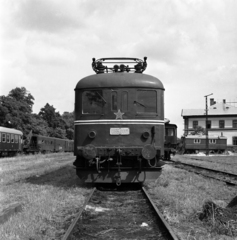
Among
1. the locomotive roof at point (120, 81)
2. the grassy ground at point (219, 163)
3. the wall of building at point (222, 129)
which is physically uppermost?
the wall of building at point (222, 129)

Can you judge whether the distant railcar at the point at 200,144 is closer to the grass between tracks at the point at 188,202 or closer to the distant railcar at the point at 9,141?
the distant railcar at the point at 9,141

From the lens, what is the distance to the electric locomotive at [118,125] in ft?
28.8

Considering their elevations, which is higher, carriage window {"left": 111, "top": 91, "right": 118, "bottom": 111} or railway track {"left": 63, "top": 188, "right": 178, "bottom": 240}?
carriage window {"left": 111, "top": 91, "right": 118, "bottom": 111}

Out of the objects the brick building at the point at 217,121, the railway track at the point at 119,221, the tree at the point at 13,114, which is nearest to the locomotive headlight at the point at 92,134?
the railway track at the point at 119,221

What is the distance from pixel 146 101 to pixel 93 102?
1.43 m

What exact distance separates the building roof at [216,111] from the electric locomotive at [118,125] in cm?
5379

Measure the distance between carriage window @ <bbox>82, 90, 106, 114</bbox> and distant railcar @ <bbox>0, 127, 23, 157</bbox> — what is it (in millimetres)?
21713

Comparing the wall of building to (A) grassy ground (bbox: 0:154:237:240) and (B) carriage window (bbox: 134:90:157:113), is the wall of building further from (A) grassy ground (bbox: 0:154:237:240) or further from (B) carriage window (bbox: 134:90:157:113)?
(B) carriage window (bbox: 134:90:157:113)

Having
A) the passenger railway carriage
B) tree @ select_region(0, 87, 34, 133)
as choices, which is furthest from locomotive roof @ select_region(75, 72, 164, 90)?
tree @ select_region(0, 87, 34, 133)

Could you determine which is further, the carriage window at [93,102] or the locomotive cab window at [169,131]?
the locomotive cab window at [169,131]

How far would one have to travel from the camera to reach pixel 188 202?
22.7 feet

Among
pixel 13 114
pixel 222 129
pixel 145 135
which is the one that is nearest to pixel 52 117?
pixel 13 114

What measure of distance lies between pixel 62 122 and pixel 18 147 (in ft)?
185

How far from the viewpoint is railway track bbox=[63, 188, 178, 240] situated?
4.83 metres
